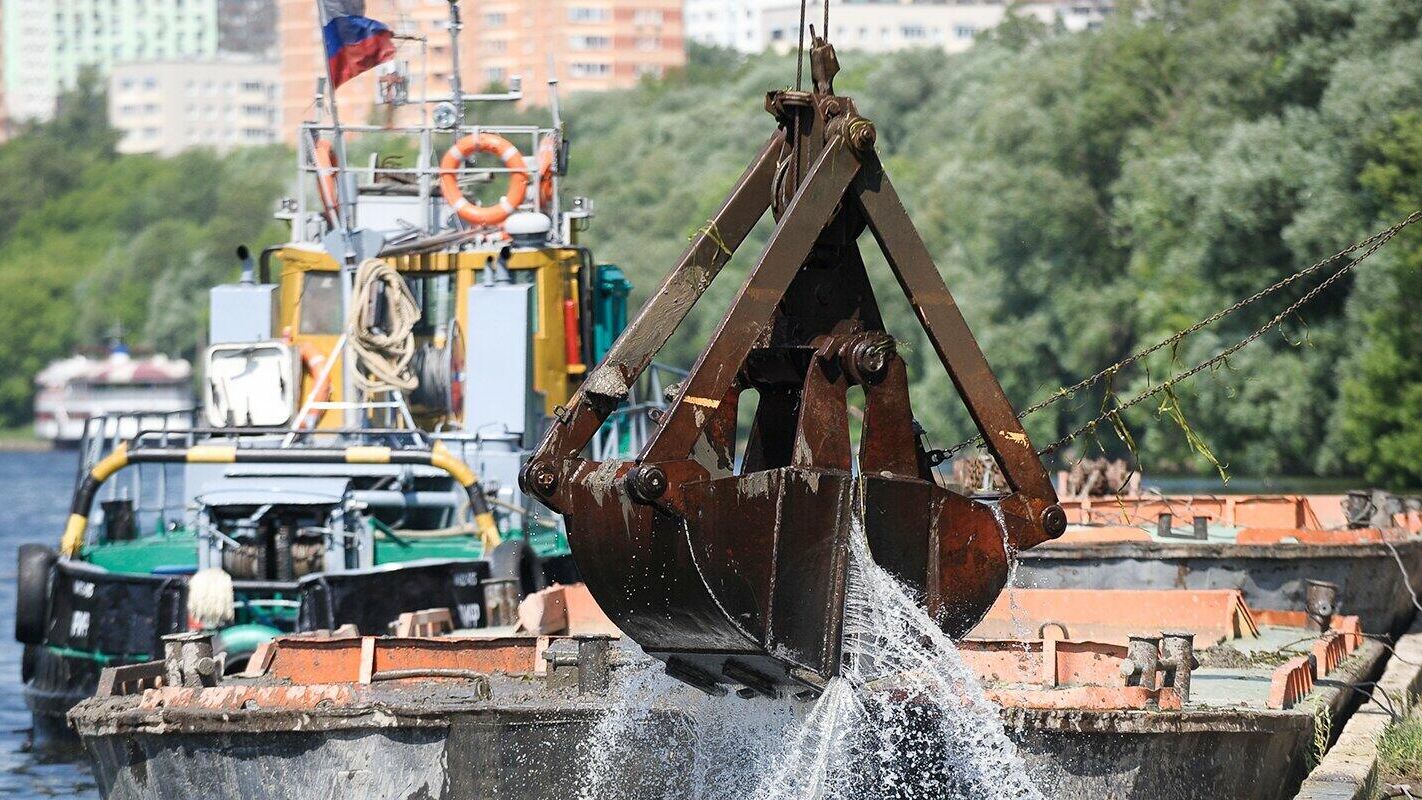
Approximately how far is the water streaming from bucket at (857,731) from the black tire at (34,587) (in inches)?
474

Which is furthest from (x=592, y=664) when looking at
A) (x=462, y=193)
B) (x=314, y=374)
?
(x=462, y=193)

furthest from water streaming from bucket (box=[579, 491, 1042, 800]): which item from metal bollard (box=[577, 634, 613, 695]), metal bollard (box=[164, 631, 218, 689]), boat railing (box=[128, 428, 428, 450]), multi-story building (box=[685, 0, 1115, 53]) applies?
multi-story building (box=[685, 0, 1115, 53])

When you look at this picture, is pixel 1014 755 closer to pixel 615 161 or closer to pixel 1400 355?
pixel 1400 355

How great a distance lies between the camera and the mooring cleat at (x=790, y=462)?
9992 mm

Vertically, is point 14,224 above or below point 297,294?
above

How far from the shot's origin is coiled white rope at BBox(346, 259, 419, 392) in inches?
902

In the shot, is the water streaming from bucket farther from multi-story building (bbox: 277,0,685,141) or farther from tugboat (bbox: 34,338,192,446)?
multi-story building (bbox: 277,0,685,141)

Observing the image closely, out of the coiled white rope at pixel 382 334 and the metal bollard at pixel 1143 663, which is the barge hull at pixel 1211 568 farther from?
the coiled white rope at pixel 382 334

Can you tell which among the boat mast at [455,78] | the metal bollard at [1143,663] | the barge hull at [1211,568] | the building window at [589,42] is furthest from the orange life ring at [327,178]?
the building window at [589,42]

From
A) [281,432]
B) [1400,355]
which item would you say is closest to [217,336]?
[281,432]

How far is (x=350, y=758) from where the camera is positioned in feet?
39.7

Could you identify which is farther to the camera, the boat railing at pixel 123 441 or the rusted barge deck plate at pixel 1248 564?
the boat railing at pixel 123 441

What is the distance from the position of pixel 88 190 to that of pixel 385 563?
4899 inches

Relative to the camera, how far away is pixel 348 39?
2567 centimetres
